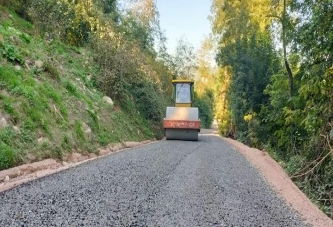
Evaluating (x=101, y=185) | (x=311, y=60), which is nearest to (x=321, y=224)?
(x=101, y=185)

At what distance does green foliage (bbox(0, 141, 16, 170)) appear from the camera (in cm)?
542

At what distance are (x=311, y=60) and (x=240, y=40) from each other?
1088 cm

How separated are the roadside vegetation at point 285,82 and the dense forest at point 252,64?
1.1 inches

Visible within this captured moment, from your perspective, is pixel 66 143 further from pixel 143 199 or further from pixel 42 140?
pixel 143 199

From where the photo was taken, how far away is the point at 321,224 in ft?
13.8

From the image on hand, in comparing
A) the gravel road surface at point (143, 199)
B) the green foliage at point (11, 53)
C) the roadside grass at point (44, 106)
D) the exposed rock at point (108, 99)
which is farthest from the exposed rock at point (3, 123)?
the exposed rock at point (108, 99)

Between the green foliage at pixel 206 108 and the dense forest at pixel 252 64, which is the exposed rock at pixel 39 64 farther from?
the green foliage at pixel 206 108

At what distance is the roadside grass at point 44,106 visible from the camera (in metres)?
6.36

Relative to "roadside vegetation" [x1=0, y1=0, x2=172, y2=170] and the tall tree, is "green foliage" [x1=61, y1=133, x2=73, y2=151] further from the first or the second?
the tall tree

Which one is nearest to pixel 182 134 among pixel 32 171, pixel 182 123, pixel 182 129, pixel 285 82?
pixel 182 129

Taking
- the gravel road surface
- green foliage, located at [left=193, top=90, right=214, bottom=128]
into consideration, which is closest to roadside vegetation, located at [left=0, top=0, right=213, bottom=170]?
the gravel road surface

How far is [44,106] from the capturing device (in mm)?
7863

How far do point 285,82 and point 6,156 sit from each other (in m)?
10.7

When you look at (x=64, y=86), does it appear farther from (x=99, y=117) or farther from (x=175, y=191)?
(x=175, y=191)
